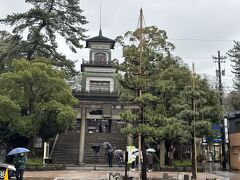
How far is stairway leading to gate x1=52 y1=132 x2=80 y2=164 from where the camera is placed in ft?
110

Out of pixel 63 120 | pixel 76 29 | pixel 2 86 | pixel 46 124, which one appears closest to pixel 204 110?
pixel 63 120

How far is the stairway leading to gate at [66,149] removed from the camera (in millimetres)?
33562

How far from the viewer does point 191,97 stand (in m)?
21.7

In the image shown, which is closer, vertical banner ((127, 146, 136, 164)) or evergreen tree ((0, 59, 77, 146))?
vertical banner ((127, 146, 136, 164))

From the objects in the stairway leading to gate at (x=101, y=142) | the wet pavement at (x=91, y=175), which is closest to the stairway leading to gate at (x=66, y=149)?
the stairway leading to gate at (x=101, y=142)

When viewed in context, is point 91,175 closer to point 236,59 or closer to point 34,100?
point 34,100

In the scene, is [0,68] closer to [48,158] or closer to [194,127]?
[48,158]

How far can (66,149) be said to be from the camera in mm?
35625

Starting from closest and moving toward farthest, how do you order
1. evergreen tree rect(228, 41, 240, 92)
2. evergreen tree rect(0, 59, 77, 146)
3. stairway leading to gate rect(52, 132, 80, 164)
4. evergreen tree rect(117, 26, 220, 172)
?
evergreen tree rect(117, 26, 220, 172) < evergreen tree rect(0, 59, 77, 146) < stairway leading to gate rect(52, 132, 80, 164) < evergreen tree rect(228, 41, 240, 92)

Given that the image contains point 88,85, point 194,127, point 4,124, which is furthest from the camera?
point 88,85

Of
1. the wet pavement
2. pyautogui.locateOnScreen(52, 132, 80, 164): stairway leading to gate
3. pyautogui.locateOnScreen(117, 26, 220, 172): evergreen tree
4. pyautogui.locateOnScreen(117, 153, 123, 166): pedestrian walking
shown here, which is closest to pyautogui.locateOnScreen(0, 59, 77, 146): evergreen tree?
pyautogui.locateOnScreen(52, 132, 80, 164): stairway leading to gate

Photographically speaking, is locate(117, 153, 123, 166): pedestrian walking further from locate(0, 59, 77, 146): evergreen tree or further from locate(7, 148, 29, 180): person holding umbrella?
locate(7, 148, 29, 180): person holding umbrella

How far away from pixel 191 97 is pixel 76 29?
2400 cm

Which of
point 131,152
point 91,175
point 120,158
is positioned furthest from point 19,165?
point 120,158
